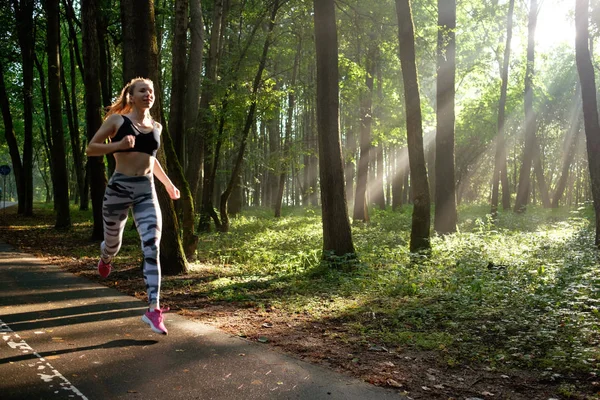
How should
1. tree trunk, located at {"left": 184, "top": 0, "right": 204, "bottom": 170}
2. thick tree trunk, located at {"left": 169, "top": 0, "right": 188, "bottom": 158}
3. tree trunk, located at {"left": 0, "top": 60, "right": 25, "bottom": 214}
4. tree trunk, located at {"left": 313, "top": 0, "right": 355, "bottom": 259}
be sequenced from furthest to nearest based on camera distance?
tree trunk, located at {"left": 0, "top": 60, "right": 25, "bottom": 214}, tree trunk, located at {"left": 184, "top": 0, "right": 204, "bottom": 170}, thick tree trunk, located at {"left": 169, "top": 0, "right": 188, "bottom": 158}, tree trunk, located at {"left": 313, "top": 0, "right": 355, "bottom": 259}

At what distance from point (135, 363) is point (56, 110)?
18071mm

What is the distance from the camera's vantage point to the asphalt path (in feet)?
11.9

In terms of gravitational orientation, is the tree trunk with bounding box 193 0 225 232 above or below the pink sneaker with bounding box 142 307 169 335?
Answer: above

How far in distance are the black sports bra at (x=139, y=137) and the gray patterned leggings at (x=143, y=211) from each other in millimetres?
278

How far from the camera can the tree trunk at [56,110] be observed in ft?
62.0

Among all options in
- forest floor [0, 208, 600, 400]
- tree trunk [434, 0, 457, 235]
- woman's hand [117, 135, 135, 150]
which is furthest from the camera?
tree trunk [434, 0, 457, 235]

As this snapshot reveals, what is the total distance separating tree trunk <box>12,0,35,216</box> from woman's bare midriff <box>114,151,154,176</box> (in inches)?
853

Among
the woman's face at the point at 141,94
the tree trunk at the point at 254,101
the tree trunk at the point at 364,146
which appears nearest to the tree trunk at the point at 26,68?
the tree trunk at the point at 254,101

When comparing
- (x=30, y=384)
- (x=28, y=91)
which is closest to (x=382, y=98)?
(x=28, y=91)

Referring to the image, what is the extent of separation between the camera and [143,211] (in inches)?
190

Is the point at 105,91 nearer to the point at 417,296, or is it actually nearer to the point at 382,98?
the point at 382,98

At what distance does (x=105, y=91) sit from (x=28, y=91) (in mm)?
8269

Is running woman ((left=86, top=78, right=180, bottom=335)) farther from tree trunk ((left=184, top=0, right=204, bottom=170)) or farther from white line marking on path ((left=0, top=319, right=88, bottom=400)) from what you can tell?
tree trunk ((left=184, top=0, right=204, bottom=170))

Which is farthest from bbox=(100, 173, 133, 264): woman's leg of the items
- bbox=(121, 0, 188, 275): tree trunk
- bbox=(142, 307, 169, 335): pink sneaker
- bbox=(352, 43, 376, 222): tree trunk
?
bbox=(352, 43, 376, 222): tree trunk
